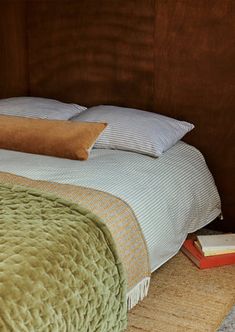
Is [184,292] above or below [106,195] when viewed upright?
below

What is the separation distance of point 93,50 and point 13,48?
49 cm

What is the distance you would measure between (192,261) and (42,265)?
3.74ft

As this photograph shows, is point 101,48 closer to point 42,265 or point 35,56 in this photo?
point 35,56

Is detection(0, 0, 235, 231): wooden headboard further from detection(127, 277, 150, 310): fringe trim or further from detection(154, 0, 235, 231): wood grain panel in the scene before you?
detection(127, 277, 150, 310): fringe trim

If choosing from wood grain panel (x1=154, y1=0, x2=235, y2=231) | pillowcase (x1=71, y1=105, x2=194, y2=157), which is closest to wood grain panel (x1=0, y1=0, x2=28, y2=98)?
pillowcase (x1=71, y1=105, x2=194, y2=157)

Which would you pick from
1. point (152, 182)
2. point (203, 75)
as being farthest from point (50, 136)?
point (203, 75)

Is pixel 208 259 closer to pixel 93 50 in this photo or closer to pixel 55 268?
pixel 55 268

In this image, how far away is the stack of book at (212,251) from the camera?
2.67 metres

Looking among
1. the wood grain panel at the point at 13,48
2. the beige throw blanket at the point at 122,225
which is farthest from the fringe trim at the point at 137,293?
the wood grain panel at the point at 13,48

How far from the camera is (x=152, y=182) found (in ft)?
8.18

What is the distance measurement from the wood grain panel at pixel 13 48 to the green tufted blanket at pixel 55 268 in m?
1.40

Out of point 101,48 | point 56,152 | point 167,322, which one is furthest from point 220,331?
point 101,48

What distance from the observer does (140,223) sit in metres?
2.26

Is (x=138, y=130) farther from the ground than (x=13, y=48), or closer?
closer
